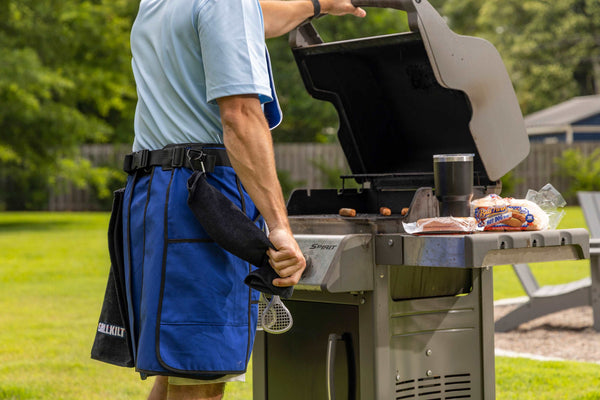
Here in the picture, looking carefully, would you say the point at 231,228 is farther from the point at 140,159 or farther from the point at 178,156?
the point at 140,159

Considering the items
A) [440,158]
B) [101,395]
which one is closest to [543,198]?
[440,158]

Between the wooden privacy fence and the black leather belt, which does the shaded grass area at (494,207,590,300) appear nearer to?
the black leather belt

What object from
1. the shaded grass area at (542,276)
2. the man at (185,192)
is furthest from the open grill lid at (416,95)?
the shaded grass area at (542,276)

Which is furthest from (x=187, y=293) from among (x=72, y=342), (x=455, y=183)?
(x=72, y=342)

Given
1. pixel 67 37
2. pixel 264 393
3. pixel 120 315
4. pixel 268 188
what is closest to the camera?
pixel 268 188

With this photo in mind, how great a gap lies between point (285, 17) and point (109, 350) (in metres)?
1.41

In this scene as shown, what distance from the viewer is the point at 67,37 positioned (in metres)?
19.5

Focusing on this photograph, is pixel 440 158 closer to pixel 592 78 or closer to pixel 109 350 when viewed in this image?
pixel 109 350

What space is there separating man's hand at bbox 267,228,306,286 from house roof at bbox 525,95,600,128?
28.4m

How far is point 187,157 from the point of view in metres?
2.33

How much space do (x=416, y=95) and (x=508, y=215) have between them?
2.97 feet

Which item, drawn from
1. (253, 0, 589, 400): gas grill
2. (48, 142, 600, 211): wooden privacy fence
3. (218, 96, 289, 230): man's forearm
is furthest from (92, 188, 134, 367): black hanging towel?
(48, 142, 600, 211): wooden privacy fence

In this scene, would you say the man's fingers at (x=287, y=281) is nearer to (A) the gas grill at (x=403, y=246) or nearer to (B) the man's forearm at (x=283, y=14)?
(A) the gas grill at (x=403, y=246)

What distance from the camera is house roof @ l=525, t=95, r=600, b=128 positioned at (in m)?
30.1
